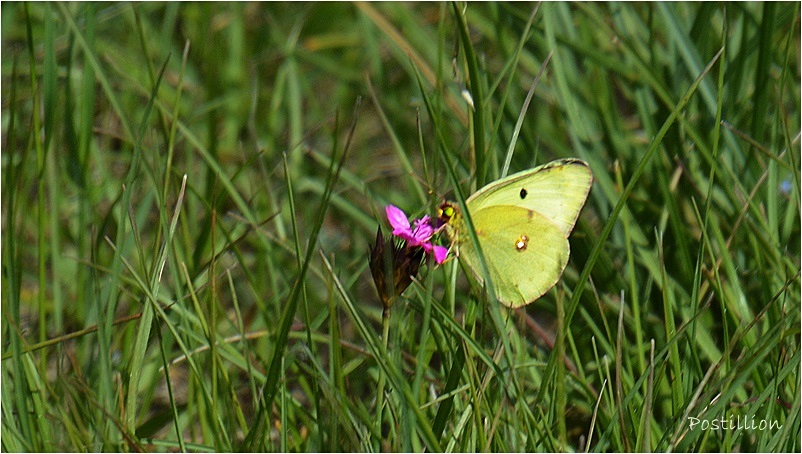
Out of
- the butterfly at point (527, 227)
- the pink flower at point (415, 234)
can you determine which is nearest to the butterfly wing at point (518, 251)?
the butterfly at point (527, 227)

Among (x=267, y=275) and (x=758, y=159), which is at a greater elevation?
(x=758, y=159)

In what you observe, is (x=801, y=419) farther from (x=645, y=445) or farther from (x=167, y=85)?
(x=167, y=85)

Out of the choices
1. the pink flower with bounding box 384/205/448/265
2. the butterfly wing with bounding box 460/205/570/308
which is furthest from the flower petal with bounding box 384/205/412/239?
the butterfly wing with bounding box 460/205/570/308

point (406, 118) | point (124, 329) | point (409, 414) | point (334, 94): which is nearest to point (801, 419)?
point (409, 414)

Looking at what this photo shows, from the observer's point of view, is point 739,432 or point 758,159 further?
point 758,159

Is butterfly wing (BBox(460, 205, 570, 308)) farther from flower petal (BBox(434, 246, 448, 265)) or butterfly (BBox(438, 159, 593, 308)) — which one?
flower petal (BBox(434, 246, 448, 265))

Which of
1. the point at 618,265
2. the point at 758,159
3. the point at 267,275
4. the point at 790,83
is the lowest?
the point at 267,275

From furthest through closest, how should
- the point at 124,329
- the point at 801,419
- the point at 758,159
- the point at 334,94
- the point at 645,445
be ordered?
the point at 334,94, the point at 758,159, the point at 124,329, the point at 801,419, the point at 645,445
